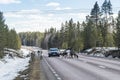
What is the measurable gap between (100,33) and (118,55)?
50.4 meters

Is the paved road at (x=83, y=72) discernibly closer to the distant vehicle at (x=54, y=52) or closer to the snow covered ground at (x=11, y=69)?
the snow covered ground at (x=11, y=69)

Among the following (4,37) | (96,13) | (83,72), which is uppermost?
(96,13)

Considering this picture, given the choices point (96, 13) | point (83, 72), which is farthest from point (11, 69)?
point (96, 13)

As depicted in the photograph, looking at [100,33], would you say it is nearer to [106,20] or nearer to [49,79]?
[106,20]

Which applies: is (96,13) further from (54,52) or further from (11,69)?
(11,69)

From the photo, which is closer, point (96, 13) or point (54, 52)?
point (54, 52)

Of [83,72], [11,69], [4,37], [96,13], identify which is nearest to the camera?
[83,72]

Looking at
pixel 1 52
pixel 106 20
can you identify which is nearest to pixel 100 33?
pixel 106 20

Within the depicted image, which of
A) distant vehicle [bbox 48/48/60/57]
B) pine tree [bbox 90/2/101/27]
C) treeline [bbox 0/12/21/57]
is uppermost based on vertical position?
pine tree [bbox 90/2/101/27]

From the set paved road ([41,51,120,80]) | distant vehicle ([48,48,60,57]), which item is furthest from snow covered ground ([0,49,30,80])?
distant vehicle ([48,48,60,57])

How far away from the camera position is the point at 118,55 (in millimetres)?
57812

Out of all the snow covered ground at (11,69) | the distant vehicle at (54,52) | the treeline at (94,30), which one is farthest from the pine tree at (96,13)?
the distant vehicle at (54,52)

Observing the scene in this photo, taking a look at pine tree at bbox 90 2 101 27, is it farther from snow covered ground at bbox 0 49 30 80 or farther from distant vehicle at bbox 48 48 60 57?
distant vehicle at bbox 48 48 60 57

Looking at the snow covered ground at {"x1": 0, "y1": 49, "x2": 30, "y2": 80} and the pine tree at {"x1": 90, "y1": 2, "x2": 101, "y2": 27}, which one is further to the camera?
the pine tree at {"x1": 90, "y1": 2, "x2": 101, "y2": 27}
